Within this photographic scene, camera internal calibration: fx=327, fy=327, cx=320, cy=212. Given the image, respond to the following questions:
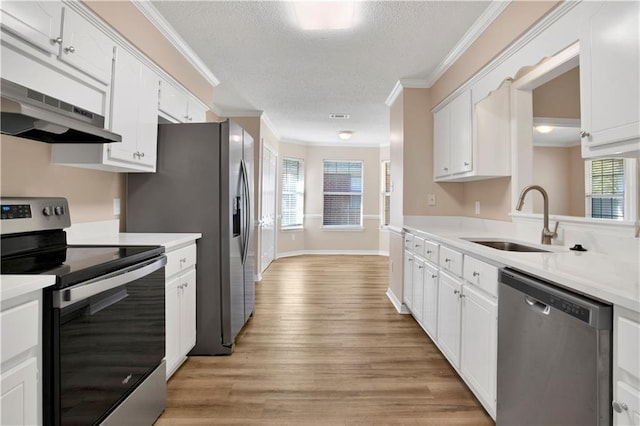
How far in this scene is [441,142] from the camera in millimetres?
3410

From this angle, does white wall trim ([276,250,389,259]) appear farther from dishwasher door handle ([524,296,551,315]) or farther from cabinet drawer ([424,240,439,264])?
dishwasher door handle ([524,296,551,315])

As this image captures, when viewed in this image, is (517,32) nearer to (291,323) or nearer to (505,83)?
(505,83)

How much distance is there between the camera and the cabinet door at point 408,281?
10.8 ft

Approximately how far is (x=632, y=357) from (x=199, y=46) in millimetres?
3382

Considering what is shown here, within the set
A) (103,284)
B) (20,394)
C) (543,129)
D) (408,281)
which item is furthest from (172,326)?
(543,129)

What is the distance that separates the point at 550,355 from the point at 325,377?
4.66 feet

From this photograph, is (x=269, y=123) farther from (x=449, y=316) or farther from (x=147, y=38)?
(x=449, y=316)

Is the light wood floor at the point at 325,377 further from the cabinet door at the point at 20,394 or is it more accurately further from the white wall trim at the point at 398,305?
the cabinet door at the point at 20,394

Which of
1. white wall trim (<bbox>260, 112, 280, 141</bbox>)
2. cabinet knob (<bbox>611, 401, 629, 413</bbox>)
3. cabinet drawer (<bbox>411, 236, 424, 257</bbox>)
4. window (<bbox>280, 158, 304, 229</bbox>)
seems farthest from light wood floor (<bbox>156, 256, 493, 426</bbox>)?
window (<bbox>280, 158, 304, 229</bbox>)

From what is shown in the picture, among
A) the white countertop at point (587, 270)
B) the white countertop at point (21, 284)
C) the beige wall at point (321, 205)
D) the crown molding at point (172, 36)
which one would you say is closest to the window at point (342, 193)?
the beige wall at point (321, 205)

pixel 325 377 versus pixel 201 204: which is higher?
pixel 201 204

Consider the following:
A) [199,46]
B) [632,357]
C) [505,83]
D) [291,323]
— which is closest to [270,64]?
[199,46]

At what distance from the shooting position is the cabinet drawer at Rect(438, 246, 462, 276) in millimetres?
2113

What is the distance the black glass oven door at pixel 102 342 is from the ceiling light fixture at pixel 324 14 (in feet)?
6.29
